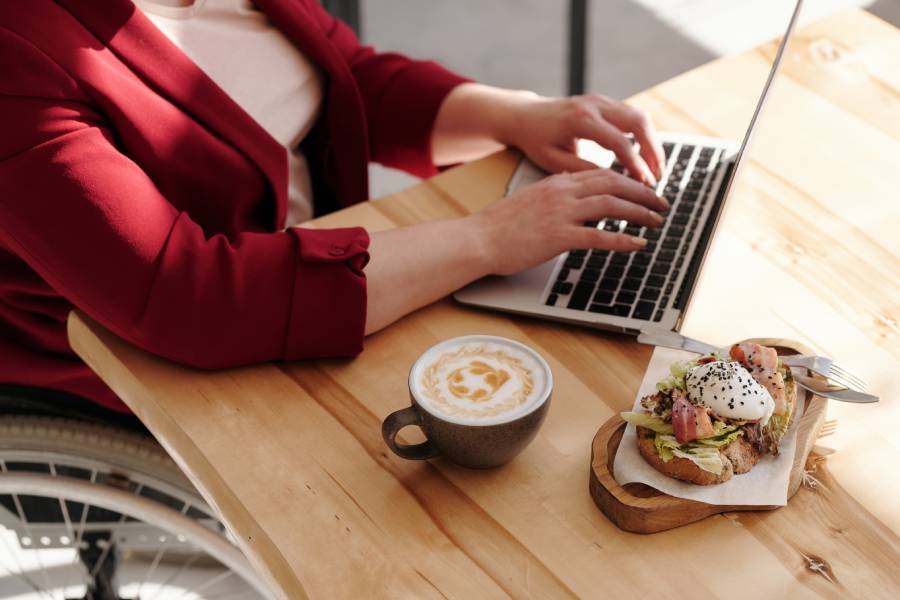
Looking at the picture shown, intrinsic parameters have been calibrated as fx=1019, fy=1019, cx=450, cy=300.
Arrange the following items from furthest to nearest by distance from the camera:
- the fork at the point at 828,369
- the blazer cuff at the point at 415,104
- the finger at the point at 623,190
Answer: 1. the blazer cuff at the point at 415,104
2. the finger at the point at 623,190
3. the fork at the point at 828,369

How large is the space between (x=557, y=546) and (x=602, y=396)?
0.18 metres

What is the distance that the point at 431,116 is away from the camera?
138 centimetres

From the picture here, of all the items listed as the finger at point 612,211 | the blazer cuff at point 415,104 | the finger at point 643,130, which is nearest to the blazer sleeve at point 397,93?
the blazer cuff at point 415,104

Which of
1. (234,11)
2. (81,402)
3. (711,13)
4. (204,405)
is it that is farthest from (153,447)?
(711,13)

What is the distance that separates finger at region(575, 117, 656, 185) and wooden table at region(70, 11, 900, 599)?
11 centimetres

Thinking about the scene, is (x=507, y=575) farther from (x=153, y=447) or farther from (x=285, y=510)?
(x=153, y=447)

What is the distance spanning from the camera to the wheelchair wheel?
1.13 metres

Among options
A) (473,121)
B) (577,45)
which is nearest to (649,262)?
(473,121)

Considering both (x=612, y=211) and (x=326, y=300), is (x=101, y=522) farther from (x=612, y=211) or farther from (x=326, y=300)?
(x=612, y=211)

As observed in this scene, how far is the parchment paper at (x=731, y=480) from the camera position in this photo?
2.70 feet

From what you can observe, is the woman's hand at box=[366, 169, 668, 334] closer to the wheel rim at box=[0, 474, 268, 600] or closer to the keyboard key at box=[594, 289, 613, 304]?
the keyboard key at box=[594, 289, 613, 304]

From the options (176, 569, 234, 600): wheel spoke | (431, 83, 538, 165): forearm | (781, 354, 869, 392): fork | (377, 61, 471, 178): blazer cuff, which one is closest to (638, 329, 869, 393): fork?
(781, 354, 869, 392): fork

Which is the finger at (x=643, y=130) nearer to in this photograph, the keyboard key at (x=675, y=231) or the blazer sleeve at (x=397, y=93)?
the keyboard key at (x=675, y=231)

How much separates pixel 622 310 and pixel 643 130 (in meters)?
0.29
